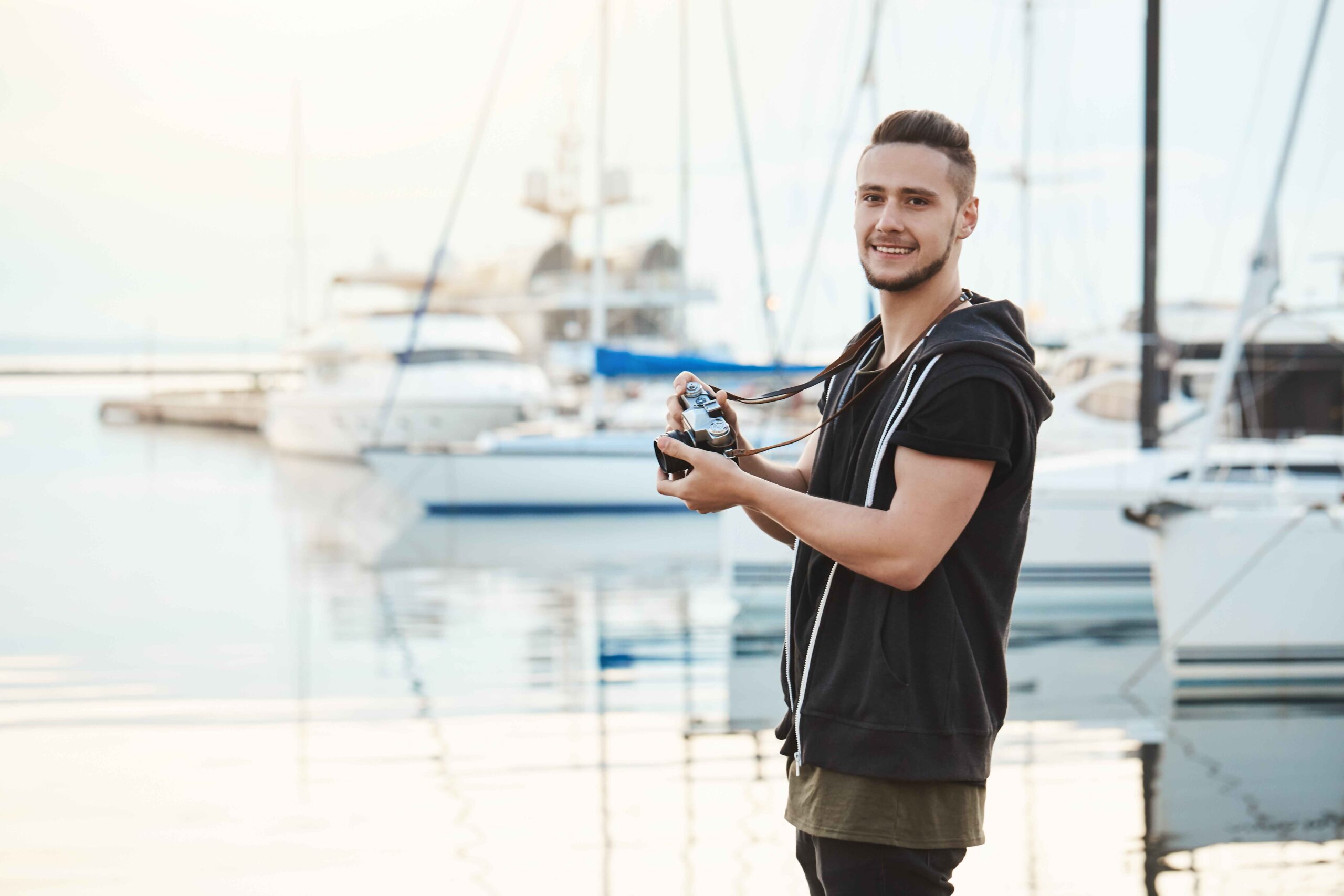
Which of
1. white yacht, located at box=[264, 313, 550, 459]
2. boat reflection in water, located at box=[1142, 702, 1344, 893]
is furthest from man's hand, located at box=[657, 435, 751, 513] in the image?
white yacht, located at box=[264, 313, 550, 459]

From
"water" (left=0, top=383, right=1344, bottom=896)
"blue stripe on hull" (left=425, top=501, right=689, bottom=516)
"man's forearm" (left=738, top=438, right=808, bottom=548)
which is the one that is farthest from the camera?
"blue stripe on hull" (left=425, top=501, right=689, bottom=516)

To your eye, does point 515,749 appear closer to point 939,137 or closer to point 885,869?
point 885,869

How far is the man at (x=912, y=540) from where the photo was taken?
155 centimetres

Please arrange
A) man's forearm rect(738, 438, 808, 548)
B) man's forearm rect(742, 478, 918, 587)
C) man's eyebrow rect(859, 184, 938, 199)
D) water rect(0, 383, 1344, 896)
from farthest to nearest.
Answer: water rect(0, 383, 1344, 896), man's forearm rect(738, 438, 808, 548), man's eyebrow rect(859, 184, 938, 199), man's forearm rect(742, 478, 918, 587)

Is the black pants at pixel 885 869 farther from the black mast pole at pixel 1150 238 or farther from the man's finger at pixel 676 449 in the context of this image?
the black mast pole at pixel 1150 238

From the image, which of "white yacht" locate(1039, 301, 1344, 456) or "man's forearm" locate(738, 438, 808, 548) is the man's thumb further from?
"white yacht" locate(1039, 301, 1344, 456)

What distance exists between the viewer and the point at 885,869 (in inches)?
65.6

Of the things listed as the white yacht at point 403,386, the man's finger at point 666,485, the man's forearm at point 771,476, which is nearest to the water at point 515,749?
the man's forearm at point 771,476

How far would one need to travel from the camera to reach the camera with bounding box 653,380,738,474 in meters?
1.70

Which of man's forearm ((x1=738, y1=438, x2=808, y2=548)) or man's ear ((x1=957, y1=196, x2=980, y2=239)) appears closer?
man's ear ((x1=957, y1=196, x2=980, y2=239))

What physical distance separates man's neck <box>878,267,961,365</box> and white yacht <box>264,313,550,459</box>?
83.8ft

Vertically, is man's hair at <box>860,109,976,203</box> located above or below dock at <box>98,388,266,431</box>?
below

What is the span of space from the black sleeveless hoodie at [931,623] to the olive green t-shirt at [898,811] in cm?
2

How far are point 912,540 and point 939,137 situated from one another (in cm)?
52
